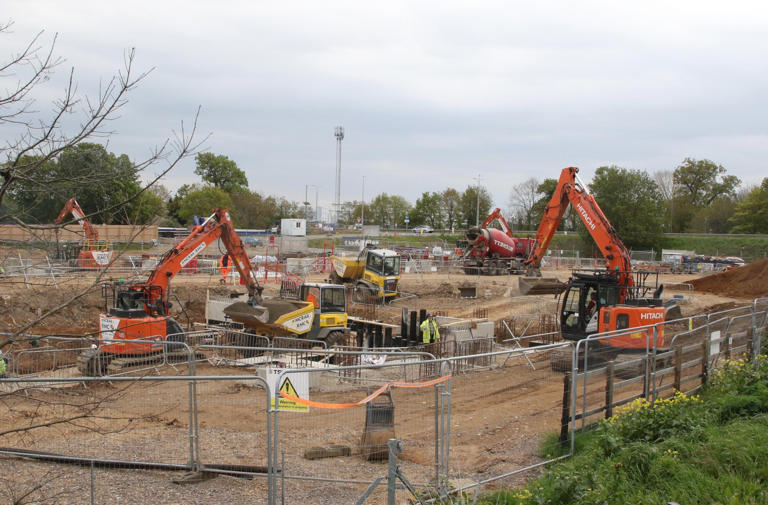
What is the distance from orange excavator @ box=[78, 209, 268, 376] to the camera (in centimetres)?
1516

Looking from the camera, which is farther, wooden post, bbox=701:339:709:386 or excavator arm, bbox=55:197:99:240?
wooden post, bbox=701:339:709:386

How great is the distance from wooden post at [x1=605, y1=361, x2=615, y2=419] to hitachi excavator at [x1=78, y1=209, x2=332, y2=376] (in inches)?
373

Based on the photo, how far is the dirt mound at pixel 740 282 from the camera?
111 ft

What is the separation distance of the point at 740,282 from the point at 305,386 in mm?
34374

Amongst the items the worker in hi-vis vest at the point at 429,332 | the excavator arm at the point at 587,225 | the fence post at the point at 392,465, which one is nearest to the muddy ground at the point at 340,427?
the fence post at the point at 392,465

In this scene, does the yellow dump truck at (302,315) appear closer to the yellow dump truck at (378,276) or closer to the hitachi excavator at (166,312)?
the hitachi excavator at (166,312)

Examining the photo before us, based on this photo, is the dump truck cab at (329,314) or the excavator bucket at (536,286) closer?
the dump truck cab at (329,314)

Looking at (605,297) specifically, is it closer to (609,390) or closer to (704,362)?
(704,362)

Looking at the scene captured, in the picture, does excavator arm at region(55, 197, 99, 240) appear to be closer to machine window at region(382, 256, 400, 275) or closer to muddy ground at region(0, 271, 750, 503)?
muddy ground at region(0, 271, 750, 503)

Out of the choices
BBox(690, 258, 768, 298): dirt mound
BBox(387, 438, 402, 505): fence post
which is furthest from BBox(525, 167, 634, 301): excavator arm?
BBox(690, 258, 768, 298): dirt mound

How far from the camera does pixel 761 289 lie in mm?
33469

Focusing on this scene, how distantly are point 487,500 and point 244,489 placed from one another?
298 cm

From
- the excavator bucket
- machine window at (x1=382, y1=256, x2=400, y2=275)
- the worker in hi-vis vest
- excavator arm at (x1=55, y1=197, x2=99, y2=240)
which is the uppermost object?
excavator arm at (x1=55, y1=197, x2=99, y2=240)

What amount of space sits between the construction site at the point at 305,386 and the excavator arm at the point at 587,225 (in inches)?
2.5
